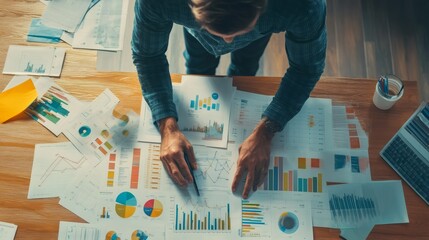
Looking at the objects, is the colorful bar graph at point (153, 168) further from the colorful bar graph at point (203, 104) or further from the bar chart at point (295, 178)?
the bar chart at point (295, 178)

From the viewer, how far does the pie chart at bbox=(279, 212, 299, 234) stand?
116cm

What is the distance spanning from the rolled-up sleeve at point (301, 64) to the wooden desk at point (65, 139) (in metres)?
0.10

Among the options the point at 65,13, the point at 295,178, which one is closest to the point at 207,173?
the point at 295,178

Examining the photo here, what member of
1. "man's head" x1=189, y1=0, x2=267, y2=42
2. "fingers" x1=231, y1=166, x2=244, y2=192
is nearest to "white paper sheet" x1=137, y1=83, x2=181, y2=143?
"fingers" x1=231, y1=166, x2=244, y2=192

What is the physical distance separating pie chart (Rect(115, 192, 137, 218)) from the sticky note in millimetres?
366

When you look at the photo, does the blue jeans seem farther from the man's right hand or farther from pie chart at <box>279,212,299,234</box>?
pie chart at <box>279,212,299,234</box>

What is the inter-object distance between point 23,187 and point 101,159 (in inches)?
8.0

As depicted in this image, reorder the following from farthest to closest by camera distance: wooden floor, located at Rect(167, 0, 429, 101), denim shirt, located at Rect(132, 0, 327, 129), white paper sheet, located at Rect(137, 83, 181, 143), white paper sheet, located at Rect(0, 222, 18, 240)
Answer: wooden floor, located at Rect(167, 0, 429, 101), white paper sheet, located at Rect(137, 83, 181, 143), white paper sheet, located at Rect(0, 222, 18, 240), denim shirt, located at Rect(132, 0, 327, 129)

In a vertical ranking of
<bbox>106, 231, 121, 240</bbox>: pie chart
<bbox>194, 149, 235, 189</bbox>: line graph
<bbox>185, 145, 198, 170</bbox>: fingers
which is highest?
<bbox>185, 145, 198, 170</bbox>: fingers

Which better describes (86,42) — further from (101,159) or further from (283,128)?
(283,128)

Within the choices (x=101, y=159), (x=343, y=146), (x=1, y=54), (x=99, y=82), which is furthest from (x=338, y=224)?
(x=1, y=54)

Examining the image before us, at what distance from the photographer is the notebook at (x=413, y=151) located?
118cm

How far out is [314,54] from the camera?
111 cm

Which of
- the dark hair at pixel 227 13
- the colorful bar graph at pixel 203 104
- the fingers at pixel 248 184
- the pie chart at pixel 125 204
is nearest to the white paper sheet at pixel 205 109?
the colorful bar graph at pixel 203 104
